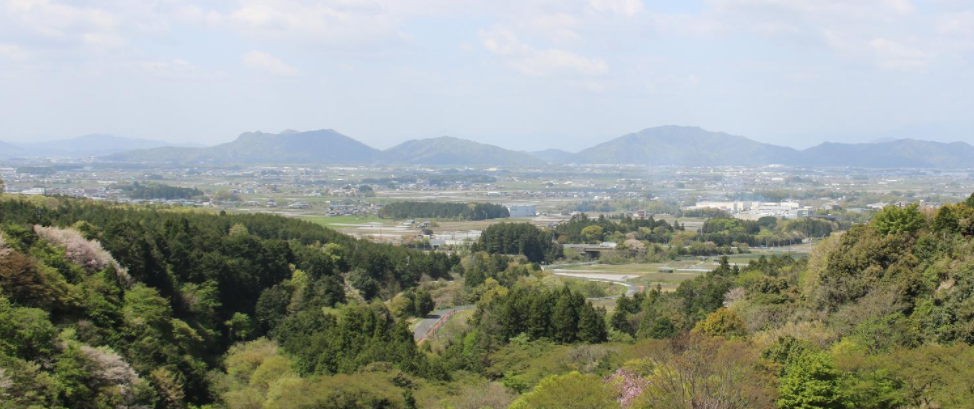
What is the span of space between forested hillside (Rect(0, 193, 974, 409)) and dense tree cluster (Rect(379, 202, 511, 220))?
5282cm

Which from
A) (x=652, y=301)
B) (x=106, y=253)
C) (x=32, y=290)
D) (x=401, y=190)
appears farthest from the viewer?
(x=401, y=190)

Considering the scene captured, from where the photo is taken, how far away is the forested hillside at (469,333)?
1916 centimetres

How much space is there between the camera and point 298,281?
4094 centimetres

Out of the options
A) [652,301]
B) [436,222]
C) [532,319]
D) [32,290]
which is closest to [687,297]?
[652,301]

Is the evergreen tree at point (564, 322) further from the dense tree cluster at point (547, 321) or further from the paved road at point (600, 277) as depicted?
the paved road at point (600, 277)

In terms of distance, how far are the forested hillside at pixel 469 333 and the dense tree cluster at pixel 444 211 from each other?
173 ft

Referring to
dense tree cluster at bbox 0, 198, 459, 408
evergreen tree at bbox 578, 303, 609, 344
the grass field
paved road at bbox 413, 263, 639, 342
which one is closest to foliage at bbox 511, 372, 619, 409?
dense tree cluster at bbox 0, 198, 459, 408

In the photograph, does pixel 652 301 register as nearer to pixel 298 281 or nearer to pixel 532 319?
pixel 532 319

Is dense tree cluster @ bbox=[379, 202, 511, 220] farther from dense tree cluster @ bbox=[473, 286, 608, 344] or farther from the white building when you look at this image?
dense tree cluster @ bbox=[473, 286, 608, 344]

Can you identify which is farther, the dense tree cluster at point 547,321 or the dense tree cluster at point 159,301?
the dense tree cluster at point 547,321

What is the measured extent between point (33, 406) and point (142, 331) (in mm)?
7704

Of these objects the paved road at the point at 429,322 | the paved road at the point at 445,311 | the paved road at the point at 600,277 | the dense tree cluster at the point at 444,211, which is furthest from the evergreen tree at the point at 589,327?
the dense tree cluster at the point at 444,211

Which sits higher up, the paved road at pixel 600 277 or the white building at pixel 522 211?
the paved road at pixel 600 277

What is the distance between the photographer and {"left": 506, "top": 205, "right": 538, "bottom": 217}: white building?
3947 inches
